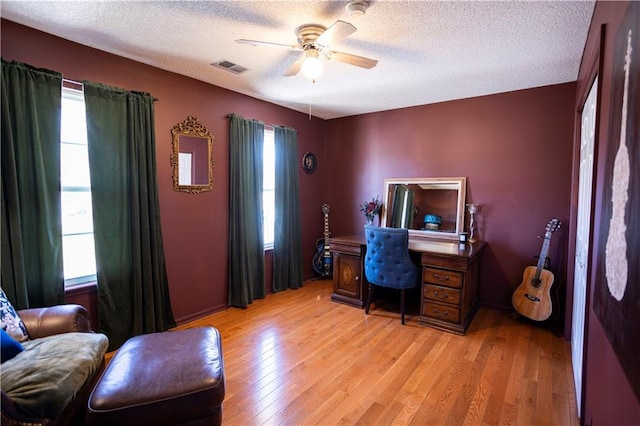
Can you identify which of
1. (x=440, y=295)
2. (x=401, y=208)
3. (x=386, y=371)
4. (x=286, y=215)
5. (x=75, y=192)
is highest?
(x=75, y=192)

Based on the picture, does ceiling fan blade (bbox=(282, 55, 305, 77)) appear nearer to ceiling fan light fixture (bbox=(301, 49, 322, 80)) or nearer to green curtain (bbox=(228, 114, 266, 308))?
ceiling fan light fixture (bbox=(301, 49, 322, 80))

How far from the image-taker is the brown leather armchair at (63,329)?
1.43 metres

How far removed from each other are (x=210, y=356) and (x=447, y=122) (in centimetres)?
347

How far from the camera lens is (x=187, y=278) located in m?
3.17

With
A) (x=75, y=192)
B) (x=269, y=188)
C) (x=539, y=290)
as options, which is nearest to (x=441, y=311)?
(x=539, y=290)

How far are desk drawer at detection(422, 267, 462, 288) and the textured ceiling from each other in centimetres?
183

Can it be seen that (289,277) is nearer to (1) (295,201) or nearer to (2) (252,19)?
(1) (295,201)

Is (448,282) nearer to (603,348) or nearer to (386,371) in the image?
(386,371)

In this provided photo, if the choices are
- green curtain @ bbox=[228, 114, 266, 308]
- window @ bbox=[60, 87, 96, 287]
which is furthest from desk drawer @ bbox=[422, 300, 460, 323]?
window @ bbox=[60, 87, 96, 287]

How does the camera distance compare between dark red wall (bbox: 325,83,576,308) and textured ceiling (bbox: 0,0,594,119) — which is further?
dark red wall (bbox: 325,83,576,308)

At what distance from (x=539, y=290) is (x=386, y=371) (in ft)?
5.72

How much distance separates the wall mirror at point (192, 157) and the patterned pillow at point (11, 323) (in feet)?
4.95

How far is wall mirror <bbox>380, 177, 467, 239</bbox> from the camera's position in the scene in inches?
146

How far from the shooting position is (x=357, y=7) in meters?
1.80
